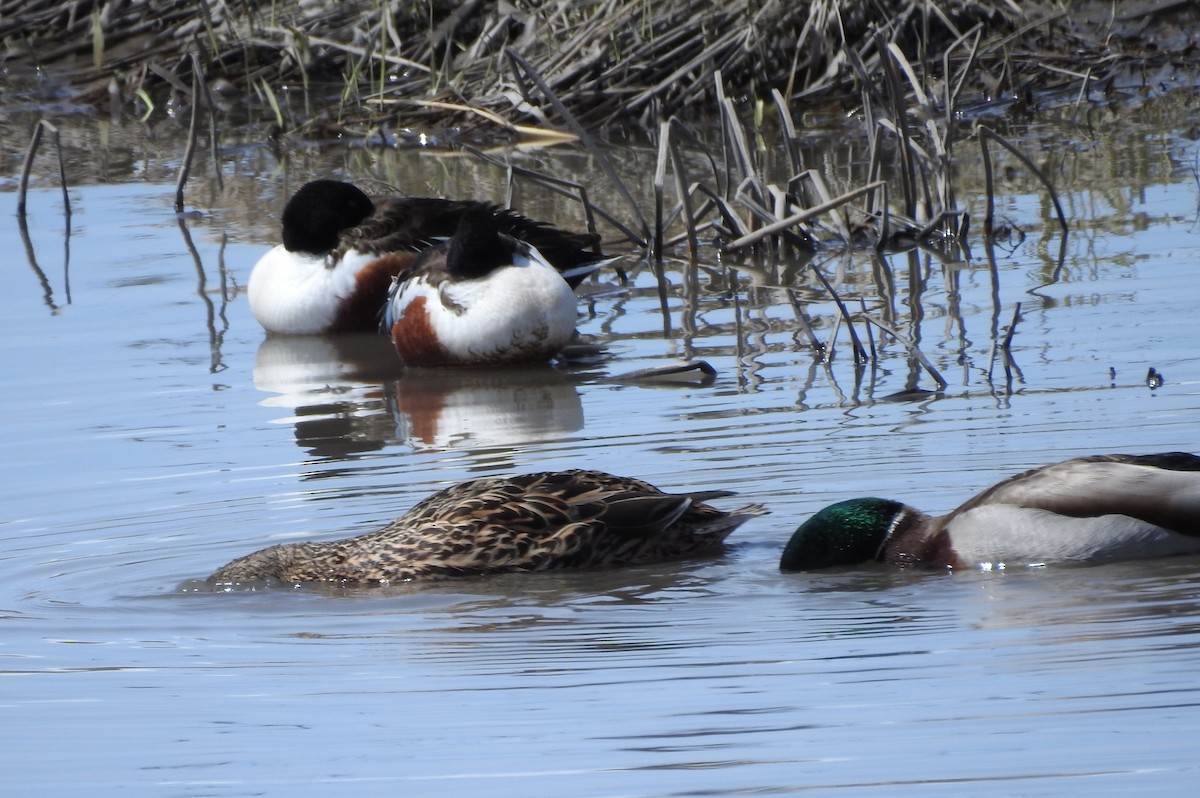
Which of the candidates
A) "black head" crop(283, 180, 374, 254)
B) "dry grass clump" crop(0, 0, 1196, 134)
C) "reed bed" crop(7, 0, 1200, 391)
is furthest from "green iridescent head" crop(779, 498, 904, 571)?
"dry grass clump" crop(0, 0, 1196, 134)

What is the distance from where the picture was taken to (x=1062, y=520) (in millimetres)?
5707

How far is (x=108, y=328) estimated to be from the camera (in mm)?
10328

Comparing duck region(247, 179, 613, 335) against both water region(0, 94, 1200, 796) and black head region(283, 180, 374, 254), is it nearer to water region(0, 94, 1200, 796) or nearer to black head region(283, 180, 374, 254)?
black head region(283, 180, 374, 254)

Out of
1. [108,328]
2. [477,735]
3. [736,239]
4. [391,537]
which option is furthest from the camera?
[736,239]

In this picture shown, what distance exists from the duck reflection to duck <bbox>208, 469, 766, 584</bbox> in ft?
4.87

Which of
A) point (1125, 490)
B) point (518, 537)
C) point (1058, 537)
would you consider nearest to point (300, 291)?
point (518, 537)

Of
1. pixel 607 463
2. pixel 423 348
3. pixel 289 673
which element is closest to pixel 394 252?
pixel 423 348

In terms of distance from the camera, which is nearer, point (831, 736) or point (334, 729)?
point (831, 736)

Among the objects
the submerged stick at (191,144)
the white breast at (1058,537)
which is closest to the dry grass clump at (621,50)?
the submerged stick at (191,144)

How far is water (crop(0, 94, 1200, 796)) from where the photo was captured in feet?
13.9

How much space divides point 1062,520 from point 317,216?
581 centimetres

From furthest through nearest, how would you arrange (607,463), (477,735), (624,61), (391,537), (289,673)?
(624,61)
(607,463)
(391,537)
(289,673)
(477,735)

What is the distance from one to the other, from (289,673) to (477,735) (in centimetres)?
82

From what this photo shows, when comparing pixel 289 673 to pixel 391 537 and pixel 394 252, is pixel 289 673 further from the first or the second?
pixel 394 252
